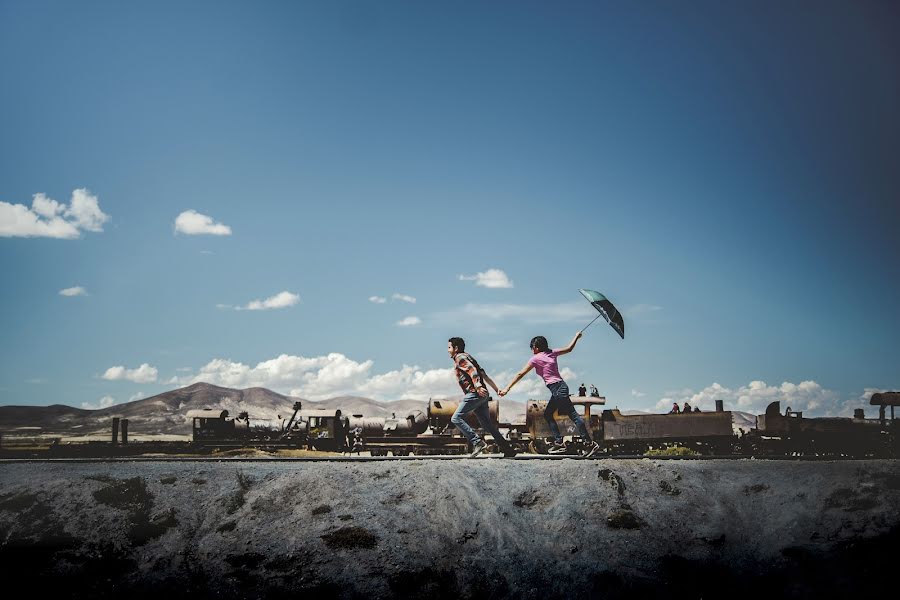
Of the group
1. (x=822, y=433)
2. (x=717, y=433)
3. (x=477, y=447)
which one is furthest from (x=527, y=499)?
(x=822, y=433)

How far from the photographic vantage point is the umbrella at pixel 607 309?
11125 mm

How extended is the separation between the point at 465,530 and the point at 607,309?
5095mm

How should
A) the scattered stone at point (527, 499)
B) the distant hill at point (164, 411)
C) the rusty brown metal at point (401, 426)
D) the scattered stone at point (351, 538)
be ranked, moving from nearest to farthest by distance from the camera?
the scattered stone at point (351, 538) → the scattered stone at point (527, 499) → the rusty brown metal at point (401, 426) → the distant hill at point (164, 411)

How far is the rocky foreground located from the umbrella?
2868mm

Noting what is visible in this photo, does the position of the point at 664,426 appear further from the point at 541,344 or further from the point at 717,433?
the point at 541,344

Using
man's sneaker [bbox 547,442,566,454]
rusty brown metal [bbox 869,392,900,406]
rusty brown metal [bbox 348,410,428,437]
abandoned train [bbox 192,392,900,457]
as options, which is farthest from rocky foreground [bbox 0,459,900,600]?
rusty brown metal [bbox 348,410,428,437]

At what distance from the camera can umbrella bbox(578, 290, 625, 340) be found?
1112cm

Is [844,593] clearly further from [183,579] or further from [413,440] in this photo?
[413,440]

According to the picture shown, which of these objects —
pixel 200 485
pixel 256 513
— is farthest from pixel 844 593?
pixel 200 485

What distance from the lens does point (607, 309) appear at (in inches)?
442

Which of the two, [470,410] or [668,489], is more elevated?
[470,410]

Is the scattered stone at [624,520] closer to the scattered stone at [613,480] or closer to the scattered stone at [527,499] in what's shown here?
the scattered stone at [613,480]

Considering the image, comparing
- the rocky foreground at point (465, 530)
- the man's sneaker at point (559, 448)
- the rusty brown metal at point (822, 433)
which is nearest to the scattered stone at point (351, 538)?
the rocky foreground at point (465, 530)

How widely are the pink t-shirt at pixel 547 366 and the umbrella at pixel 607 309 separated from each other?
1.63 m
